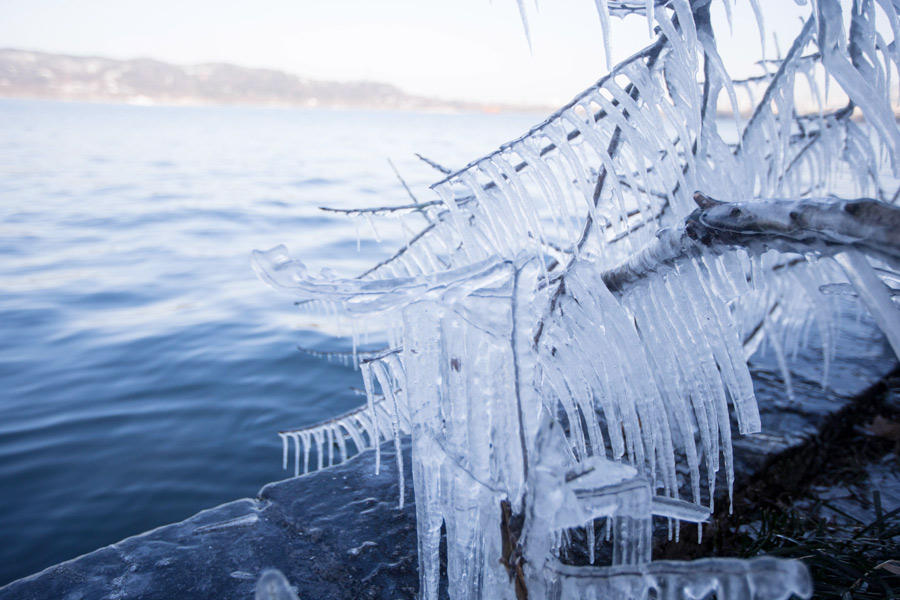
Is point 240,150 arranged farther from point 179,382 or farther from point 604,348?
point 604,348

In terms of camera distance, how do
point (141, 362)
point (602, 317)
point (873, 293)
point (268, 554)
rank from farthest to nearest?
1. point (141, 362)
2. point (268, 554)
3. point (602, 317)
4. point (873, 293)

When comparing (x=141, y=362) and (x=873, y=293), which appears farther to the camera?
(x=141, y=362)

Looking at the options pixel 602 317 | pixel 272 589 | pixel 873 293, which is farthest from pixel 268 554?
pixel 873 293

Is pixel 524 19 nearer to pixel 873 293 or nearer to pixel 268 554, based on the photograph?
pixel 873 293

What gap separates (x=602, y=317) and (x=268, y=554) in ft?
4.08

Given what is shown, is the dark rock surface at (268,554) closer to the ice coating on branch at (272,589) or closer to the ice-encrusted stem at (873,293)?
the ice coating on branch at (272,589)

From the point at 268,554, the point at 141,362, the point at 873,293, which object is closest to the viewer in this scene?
the point at 873,293

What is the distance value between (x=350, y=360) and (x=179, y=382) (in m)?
1.73

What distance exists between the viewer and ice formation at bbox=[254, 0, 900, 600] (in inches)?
33.8

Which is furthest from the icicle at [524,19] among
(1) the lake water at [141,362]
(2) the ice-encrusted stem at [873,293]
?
(1) the lake water at [141,362]

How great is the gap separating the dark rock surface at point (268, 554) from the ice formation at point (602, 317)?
45 cm

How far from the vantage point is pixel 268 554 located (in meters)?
1.62

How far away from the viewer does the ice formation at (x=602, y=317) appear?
2.81ft

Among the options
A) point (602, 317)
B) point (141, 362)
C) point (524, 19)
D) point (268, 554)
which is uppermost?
point (524, 19)
